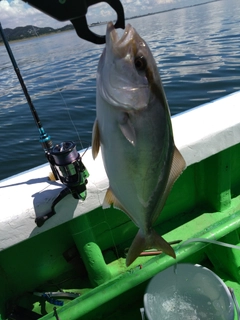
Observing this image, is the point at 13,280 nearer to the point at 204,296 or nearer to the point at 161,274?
the point at 161,274

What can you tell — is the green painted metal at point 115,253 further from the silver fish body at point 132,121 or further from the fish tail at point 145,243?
the silver fish body at point 132,121

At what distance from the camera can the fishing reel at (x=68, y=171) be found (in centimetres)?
204

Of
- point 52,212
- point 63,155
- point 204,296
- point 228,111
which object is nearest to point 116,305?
point 204,296

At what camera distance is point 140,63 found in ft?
4.61

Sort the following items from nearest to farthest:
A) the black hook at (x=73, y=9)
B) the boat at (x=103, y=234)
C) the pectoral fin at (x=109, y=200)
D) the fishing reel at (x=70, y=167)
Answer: the black hook at (x=73, y=9) < the pectoral fin at (x=109, y=200) < the fishing reel at (x=70, y=167) < the boat at (x=103, y=234)

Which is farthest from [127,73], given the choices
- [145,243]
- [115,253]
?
[115,253]

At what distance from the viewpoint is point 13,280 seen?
9.23 feet

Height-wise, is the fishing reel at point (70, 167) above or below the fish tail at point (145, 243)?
above

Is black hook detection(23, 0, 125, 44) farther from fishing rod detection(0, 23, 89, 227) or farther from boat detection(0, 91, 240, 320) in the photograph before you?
boat detection(0, 91, 240, 320)

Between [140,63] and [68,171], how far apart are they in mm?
969

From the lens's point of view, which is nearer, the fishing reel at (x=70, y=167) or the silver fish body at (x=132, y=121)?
the silver fish body at (x=132, y=121)

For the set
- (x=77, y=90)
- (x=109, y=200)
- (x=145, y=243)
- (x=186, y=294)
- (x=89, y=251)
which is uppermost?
(x=109, y=200)

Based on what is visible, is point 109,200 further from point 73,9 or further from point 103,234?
point 103,234

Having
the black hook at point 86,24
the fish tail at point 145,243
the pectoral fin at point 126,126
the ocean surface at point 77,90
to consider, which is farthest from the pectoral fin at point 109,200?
the ocean surface at point 77,90
